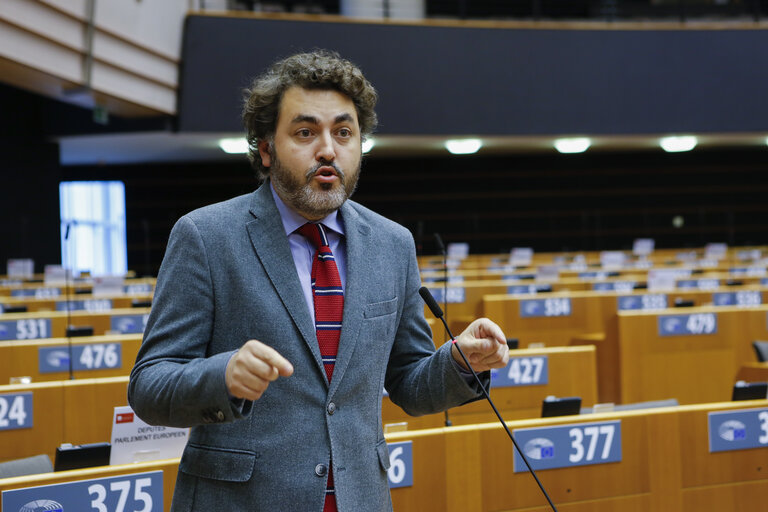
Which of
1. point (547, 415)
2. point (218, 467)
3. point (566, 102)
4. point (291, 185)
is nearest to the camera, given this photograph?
point (218, 467)

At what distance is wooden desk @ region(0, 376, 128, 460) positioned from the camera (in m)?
3.61

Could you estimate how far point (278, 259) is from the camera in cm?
131

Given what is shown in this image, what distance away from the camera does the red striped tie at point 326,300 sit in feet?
4.21

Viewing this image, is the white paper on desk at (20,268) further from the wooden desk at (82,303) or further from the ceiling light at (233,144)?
the wooden desk at (82,303)

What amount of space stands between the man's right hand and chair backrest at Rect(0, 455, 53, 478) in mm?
1711

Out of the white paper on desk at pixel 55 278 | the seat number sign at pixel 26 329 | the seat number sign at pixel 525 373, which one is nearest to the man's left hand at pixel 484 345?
the seat number sign at pixel 525 373

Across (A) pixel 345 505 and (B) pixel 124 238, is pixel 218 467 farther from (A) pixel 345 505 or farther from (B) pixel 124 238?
(B) pixel 124 238

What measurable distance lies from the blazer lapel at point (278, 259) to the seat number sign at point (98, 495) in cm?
120

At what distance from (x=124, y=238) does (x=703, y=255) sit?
1043 cm

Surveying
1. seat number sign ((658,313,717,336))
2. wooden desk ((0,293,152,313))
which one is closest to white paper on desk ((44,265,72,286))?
wooden desk ((0,293,152,313))

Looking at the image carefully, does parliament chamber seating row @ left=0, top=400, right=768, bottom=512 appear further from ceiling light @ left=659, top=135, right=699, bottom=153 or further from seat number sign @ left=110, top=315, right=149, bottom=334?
ceiling light @ left=659, top=135, right=699, bottom=153

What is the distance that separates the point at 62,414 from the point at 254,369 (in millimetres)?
2947

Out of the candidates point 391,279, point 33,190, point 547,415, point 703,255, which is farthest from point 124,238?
point 391,279

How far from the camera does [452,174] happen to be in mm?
15953
